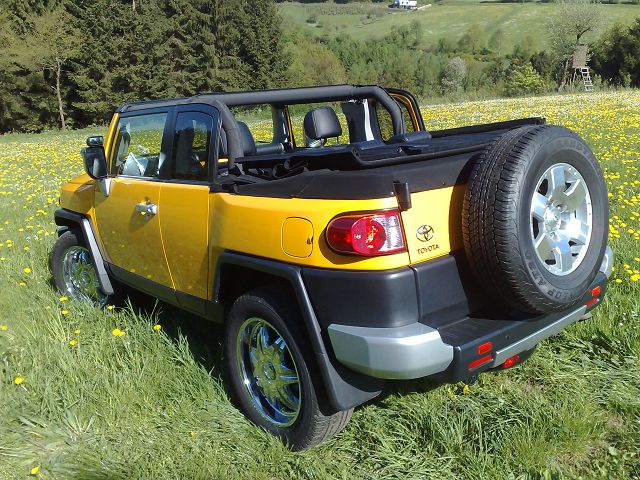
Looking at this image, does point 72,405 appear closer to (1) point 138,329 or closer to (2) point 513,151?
(1) point 138,329

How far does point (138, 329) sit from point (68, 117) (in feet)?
151

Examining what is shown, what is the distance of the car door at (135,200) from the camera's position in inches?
147

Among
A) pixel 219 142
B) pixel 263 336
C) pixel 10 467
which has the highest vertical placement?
pixel 219 142

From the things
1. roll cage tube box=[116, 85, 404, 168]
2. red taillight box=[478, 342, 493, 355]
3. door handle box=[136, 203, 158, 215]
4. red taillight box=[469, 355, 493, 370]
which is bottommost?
red taillight box=[469, 355, 493, 370]

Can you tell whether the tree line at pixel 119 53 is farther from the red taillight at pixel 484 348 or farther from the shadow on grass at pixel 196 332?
the red taillight at pixel 484 348

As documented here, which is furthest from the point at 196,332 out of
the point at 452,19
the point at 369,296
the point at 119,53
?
the point at 452,19

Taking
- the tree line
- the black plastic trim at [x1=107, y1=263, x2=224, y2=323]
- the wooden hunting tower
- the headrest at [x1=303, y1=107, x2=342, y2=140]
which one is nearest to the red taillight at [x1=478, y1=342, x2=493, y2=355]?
the black plastic trim at [x1=107, y1=263, x2=224, y2=323]

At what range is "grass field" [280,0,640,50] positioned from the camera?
11706 cm

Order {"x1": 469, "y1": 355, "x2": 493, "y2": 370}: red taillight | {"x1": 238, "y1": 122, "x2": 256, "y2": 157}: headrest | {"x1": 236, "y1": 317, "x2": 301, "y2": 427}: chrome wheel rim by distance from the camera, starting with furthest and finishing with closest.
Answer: {"x1": 238, "y1": 122, "x2": 256, "y2": 157}: headrest, {"x1": 236, "y1": 317, "x2": 301, "y2": 427}: chrome wheel rim, {"x1": 469, "y1": 355, "x2": 493, "y2": 370}: red taillight

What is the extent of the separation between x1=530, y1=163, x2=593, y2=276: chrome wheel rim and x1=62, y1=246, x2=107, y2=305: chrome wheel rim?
11.9 ft

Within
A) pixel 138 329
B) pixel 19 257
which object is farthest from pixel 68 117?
pixel 138 329

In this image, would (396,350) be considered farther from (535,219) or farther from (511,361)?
(535,219)

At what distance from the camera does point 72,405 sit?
3.33m

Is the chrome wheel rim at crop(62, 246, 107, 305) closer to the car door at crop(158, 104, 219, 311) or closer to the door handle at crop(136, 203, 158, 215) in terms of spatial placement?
the door handle at crop(136, 203, 158, 215)
